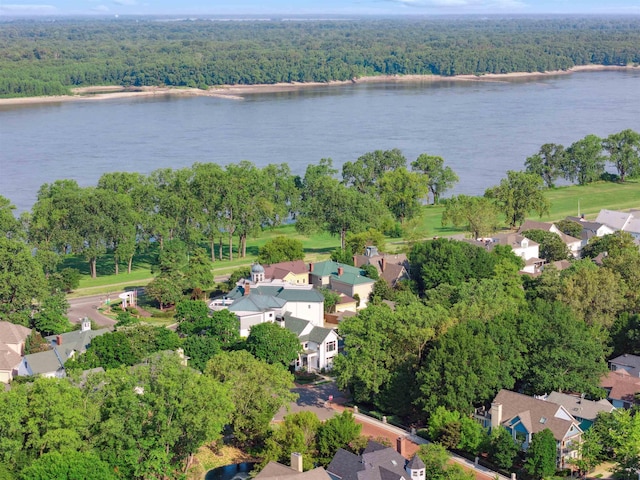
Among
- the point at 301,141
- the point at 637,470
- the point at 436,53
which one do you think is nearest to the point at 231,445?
the point at 637,470

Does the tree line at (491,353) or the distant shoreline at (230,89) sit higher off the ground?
the tree line at (491,353)

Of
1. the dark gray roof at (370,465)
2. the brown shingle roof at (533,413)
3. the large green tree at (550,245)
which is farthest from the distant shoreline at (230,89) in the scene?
the dark gray roof at (370,465)

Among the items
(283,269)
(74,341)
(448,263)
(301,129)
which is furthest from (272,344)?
(301,129)

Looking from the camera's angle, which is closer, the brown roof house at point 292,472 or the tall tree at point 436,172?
the brown roof house at point 292,472

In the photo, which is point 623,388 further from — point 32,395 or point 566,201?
point 566,201

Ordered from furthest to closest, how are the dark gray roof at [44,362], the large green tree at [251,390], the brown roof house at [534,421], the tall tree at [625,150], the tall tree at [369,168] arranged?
the tall tree at [625,150], the tall tree at [369,168], the dark gray roof at [44,362], the large green tree at [251,390], the brown roof house at [534,421]

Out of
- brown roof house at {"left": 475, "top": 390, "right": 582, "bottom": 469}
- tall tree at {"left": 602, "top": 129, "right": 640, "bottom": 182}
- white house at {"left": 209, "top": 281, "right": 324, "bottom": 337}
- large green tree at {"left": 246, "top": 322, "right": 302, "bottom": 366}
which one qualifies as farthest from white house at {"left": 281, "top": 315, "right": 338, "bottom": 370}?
tall tree at {"left": 602, "top": 129, "right": 640, "bottom": 182}

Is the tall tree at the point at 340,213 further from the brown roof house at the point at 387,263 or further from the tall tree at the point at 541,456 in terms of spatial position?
the tall tree at the point at 541,456

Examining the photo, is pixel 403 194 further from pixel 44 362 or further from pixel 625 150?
pixel 44 362
